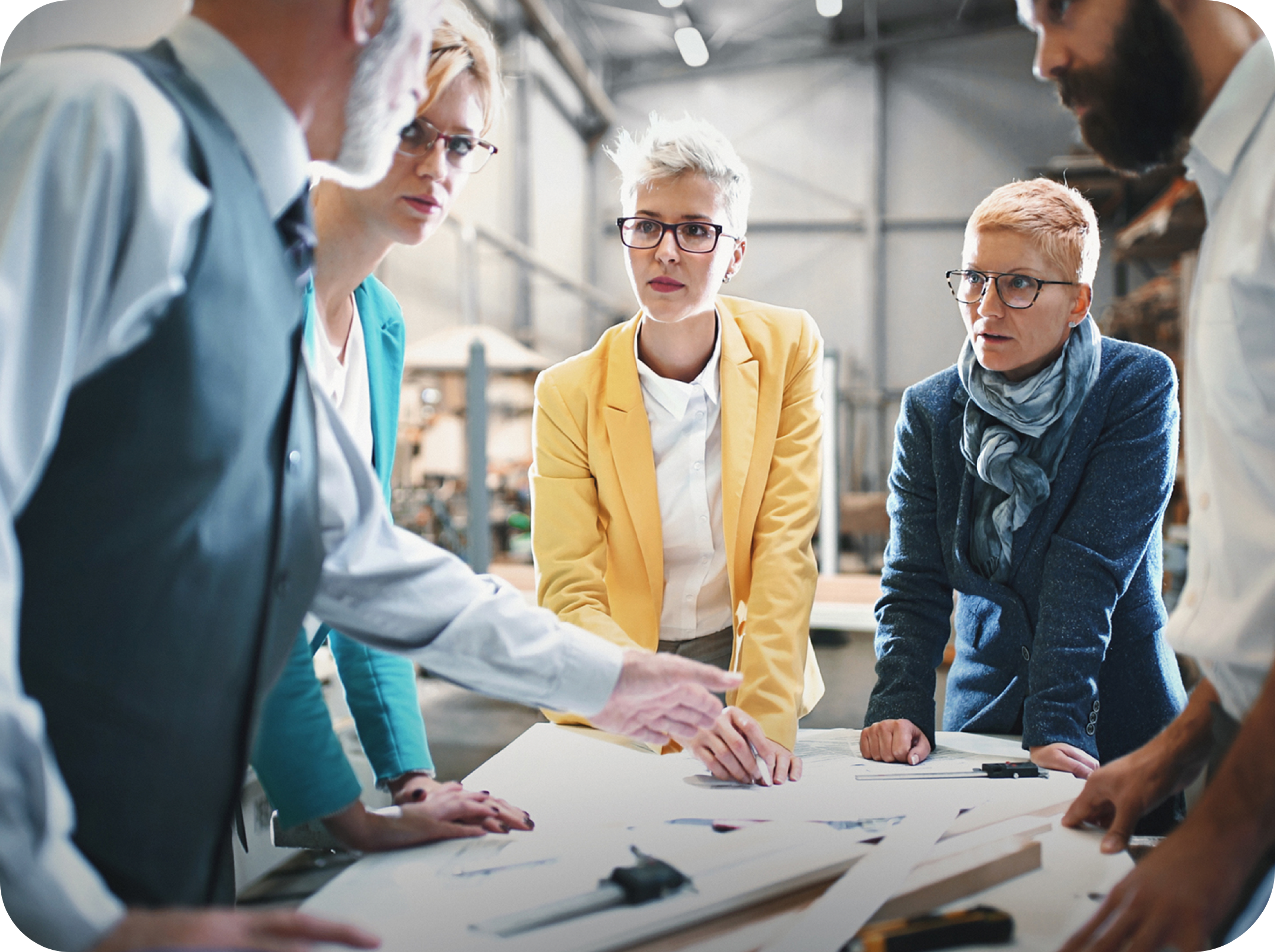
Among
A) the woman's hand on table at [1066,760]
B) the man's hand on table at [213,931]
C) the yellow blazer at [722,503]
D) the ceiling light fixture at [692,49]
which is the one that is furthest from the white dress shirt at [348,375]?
the woman's hand on table at [1066,760]

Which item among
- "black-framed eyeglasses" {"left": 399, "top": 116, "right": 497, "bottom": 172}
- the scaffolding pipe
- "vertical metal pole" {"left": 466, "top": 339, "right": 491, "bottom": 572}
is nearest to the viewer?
"black-framed eyeglasses" {"left": 399, "top": 116, "right": 497, "bottom": 172}

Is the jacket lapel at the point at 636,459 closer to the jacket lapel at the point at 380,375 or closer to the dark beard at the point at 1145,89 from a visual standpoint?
the jacket lapel at the point at 380,375

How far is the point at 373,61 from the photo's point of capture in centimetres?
57

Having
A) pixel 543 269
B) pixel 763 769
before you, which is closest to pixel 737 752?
pixel 763 769

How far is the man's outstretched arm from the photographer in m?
0.56

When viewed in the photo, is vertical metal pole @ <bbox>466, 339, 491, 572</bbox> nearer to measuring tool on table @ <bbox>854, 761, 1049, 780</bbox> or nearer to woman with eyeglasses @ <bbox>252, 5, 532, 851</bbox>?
woman with eyeglasses @ <bbox>252, 5, 532, 851</bbox>

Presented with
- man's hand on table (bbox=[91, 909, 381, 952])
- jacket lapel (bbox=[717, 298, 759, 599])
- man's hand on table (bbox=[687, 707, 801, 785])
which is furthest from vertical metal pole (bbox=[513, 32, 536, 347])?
man's hand on table (bbox=[91, 909, 381, 952])

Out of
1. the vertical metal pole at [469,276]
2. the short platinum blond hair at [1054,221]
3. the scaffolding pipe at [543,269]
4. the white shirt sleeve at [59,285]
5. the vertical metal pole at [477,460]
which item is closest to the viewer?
the white shirt sleeve at [59,285]

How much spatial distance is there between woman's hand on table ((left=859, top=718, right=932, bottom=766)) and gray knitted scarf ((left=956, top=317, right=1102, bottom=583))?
200 millimetres

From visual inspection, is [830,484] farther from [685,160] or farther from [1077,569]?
[685,160]

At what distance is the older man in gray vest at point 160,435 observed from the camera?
0.42 meters

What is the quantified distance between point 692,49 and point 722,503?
48 cm

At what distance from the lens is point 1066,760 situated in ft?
2.69

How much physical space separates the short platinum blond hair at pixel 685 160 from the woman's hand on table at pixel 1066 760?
624mm
